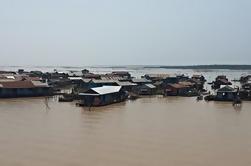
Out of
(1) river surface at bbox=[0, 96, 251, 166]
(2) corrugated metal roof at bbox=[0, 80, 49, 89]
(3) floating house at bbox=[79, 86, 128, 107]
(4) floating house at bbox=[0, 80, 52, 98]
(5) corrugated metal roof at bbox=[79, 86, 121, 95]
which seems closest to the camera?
(1) river surface at bbox=[0, 96, 251, 166]

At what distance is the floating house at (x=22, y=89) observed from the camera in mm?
28391

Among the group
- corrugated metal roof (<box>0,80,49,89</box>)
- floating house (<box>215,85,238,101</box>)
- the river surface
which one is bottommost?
the river surface

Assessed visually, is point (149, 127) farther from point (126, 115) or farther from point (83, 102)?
point (83, 102)

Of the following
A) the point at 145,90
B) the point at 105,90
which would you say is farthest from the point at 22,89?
the point at 145,90

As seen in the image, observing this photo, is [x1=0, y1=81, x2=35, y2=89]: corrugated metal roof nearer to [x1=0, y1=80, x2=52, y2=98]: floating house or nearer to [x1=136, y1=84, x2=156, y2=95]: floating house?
[x1=0, y1=80, x2=52, y2=98]: floating house

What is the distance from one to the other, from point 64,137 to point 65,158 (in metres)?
3.00

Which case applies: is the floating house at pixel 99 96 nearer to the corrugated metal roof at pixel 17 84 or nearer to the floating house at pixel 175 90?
the corrugated metal roof at pixel 17 84

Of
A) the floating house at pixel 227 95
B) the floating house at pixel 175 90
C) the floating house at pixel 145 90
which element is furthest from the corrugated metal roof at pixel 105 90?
the floating house at pixel 227 95

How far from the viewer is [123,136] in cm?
1480

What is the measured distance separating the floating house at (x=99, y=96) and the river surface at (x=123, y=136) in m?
0.93

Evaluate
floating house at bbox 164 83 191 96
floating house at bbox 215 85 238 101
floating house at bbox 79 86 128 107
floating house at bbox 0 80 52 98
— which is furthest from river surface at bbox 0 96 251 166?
floating house at bbox 164 83 191 96

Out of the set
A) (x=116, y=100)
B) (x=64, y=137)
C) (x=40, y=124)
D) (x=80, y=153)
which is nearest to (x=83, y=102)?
(x=116, y=100)

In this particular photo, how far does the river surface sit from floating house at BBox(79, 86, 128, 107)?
93 cm

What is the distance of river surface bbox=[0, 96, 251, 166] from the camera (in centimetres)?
1154
